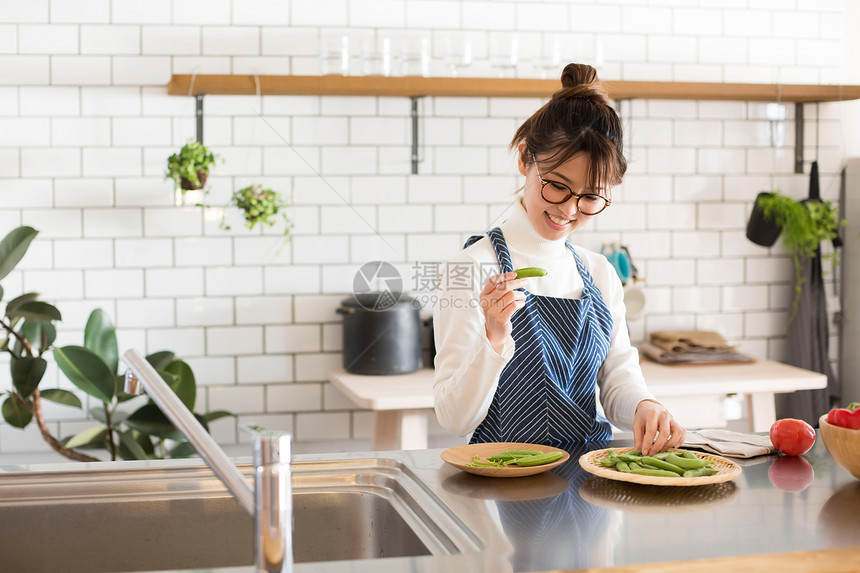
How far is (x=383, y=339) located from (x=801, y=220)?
5.71ft

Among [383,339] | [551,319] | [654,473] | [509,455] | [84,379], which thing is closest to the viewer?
[654,473]

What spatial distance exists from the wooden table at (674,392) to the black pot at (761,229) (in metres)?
0.52

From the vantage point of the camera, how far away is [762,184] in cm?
361

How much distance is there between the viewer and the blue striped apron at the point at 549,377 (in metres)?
1.78

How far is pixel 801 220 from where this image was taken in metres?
3.42

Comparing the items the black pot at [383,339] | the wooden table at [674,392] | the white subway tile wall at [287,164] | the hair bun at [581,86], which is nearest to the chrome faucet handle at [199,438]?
the hair bun at [581,86]

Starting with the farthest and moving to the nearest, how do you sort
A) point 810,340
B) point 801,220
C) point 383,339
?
point 810,340 < point 801,220 < point 383,339

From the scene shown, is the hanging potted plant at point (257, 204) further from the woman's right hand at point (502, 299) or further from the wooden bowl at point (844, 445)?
the wooden bowl at point (844, 445)

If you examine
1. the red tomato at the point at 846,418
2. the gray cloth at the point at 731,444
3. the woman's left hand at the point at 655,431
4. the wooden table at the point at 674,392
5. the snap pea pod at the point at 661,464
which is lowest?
the wooden table at the point at 674,392

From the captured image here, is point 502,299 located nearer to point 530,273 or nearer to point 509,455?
point 530,273

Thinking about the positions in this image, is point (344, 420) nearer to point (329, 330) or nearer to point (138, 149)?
point (329, 330)

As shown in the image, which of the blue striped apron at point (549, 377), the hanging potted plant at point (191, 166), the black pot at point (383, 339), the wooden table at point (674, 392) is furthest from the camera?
the black pot at point (383, 339)

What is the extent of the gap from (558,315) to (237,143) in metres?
1.78

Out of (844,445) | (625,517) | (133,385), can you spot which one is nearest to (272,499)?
(133,385)
